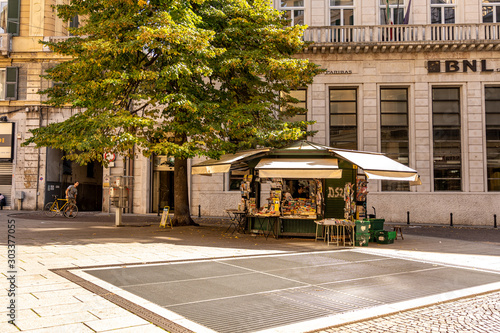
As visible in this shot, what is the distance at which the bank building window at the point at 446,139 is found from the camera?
24.8 m

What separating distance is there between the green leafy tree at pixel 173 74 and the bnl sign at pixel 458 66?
33.0 feet

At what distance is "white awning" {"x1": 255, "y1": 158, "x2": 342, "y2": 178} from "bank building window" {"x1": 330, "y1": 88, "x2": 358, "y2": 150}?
38.3 ft

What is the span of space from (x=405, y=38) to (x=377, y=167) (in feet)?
46.8

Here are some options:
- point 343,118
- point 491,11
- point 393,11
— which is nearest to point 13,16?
point 343,118

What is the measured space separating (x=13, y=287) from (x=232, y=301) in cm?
333

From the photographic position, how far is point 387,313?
234 inches

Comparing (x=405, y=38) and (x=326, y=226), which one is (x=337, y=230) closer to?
(x=326, y=226)

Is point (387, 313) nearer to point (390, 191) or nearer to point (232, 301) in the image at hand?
point (232, 301)

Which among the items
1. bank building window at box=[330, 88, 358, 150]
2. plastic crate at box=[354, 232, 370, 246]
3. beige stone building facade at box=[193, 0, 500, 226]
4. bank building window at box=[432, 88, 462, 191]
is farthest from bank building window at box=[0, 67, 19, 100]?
bank building window at box=[432, 88, 462, 191]

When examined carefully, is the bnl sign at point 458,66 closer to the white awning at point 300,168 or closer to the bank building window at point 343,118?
the bank building window at point 343,118

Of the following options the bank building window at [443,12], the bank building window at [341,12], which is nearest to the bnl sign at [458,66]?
the bank building window at [443,12]

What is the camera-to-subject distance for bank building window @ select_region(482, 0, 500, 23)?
25484 millimetres

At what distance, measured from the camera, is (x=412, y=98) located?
25.0 meters

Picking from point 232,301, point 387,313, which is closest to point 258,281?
point 232,301
